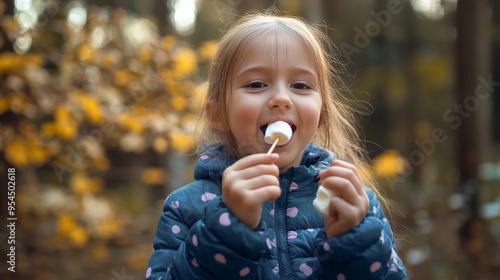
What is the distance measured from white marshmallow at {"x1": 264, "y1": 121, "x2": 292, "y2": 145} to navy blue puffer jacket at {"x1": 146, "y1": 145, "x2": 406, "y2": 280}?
180 millimetres

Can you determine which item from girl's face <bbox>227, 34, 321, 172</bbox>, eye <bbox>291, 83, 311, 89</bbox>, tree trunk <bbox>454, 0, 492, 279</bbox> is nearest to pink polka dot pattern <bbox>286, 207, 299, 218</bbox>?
girl's face <bbox>227, 34, 321, 172</bbox>

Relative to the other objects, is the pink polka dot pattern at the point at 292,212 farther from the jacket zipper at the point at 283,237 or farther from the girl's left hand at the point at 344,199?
the girl's left hand at the point at 344,199

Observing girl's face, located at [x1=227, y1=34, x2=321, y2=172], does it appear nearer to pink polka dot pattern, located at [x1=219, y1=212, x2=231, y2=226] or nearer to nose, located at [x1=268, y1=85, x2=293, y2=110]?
nose, located at [x1=268, y1=85, x2=293, y2=110]

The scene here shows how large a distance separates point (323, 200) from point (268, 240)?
0.57 feet

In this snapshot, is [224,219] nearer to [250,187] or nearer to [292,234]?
[250,187]

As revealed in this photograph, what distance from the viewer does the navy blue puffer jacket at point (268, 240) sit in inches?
64.0

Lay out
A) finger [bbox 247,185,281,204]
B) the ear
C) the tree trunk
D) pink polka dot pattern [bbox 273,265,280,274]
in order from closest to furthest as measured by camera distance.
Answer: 1. finger [bbox 247,185,281,204]
2. pink polka dot pattern [bbox 273,265,280,274]
3. the ear
4. the tree trunk

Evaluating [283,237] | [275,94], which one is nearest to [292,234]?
[283,237]

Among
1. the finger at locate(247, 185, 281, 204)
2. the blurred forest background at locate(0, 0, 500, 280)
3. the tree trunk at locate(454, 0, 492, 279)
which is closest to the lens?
the finger at locate(247, 185, 281, 204)

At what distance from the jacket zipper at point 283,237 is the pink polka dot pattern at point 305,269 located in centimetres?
3

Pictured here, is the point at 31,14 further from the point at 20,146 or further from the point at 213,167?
the point at 213,167

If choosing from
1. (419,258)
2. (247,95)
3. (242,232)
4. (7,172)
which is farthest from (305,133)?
(419,258)

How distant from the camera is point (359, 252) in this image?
1.66 m

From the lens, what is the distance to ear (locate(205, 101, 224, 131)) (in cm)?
208
